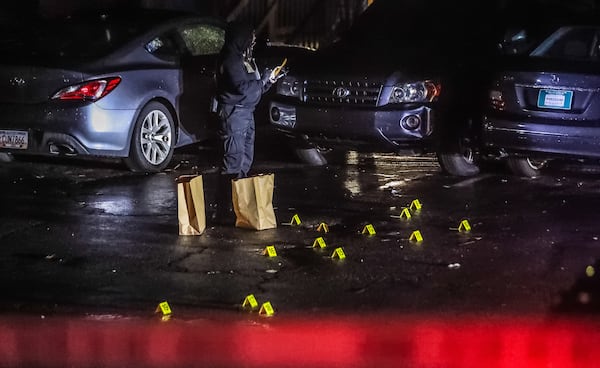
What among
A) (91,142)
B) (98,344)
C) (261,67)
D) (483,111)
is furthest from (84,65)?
(98,344)

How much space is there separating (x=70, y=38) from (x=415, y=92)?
3665 mm

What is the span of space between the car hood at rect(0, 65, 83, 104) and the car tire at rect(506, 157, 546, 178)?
446cm

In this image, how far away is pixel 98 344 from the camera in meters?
4.89

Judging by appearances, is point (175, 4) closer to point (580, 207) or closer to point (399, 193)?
point (399, 193)

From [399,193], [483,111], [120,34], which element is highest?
[120,34]

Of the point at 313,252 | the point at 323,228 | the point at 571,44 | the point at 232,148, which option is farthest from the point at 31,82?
the point at 571,44

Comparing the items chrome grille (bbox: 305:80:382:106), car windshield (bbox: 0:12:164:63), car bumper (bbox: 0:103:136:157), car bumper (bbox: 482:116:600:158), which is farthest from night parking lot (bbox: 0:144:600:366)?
car windshield (bbox: 0:12:164:63)

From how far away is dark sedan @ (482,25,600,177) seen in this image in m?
8.02

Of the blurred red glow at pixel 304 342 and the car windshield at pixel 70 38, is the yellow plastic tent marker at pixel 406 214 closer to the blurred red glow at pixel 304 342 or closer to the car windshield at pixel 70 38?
the blurred red glow at pixel 304 342

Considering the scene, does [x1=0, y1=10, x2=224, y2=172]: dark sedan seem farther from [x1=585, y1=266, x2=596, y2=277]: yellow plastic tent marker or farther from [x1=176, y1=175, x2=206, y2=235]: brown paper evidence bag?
[x1=585, y1=266, x2=596, y2=277]: yellow plastic tent marker

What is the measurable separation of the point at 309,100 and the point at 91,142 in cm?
220

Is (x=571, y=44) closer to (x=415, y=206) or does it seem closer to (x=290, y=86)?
(x=415, y=206)

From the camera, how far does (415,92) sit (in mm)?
8820

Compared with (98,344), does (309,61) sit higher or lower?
higher
